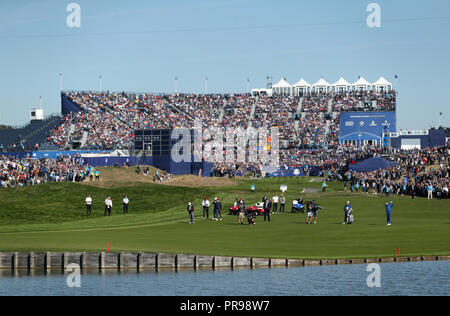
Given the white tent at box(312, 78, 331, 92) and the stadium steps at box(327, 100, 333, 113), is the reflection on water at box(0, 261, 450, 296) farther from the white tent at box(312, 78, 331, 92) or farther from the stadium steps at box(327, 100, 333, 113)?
the white tent at box(312, 78, 331, 92)

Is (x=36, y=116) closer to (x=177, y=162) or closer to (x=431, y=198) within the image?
(x=177, y=162)

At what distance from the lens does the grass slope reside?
148 ft

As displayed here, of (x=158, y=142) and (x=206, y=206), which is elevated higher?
(x=158, y=142)

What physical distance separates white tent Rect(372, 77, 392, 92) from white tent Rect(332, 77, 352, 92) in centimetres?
512

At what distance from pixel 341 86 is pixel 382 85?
821 cm

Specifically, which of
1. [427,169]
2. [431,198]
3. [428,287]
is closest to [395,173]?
[427,169]

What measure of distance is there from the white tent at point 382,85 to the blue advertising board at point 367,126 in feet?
53.0

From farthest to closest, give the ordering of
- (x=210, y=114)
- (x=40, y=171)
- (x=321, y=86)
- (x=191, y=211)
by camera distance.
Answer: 1. (x=321, y=86)
2. (x=210, y=114)
3. (x=40, y=171)
4. (x=191, y=211)

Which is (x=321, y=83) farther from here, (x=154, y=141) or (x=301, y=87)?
(x=154, y=141)

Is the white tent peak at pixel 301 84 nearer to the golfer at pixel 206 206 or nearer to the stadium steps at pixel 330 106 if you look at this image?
the stadium steps at pixel 330 106

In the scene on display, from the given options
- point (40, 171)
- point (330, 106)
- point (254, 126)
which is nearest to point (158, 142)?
point (40, 171)

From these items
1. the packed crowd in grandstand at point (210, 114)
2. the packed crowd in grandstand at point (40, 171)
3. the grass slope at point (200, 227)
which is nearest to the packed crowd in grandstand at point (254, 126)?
the packed crowd in grandstand at point (210, 114)

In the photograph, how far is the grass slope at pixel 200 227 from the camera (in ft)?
148

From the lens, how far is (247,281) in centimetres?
3759
